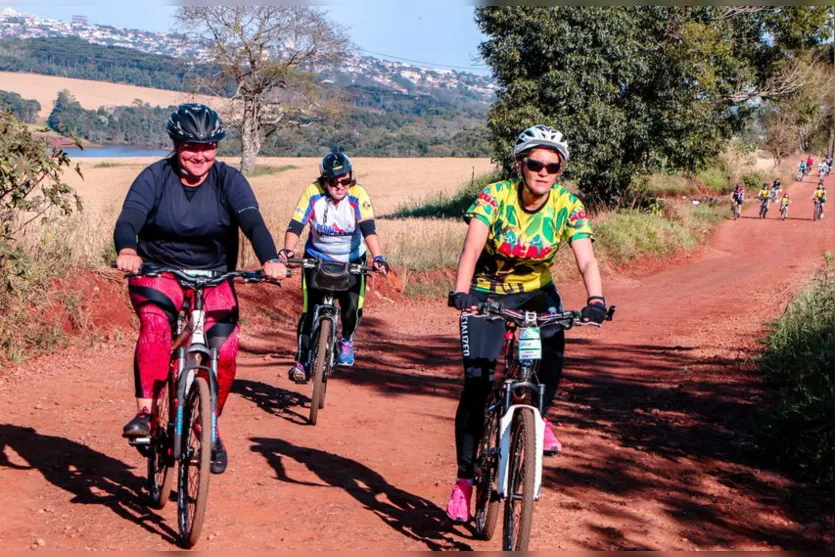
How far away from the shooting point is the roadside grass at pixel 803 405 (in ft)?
22.0

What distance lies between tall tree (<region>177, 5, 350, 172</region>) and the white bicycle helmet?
150ft

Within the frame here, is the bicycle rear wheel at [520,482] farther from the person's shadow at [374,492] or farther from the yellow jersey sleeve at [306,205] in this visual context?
the yellow jersey sleeve at [306,205]

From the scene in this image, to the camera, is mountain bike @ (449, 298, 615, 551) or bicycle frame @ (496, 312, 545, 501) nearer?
mountain bike @ (449, 298, 615, 551)

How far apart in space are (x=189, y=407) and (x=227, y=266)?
920mm

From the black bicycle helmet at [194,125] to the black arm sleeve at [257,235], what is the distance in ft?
1.44

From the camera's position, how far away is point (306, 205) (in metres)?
8.77

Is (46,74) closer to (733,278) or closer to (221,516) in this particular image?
(733,278)

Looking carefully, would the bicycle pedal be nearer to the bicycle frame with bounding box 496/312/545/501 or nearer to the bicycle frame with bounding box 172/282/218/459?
the bicycle frame with bounding box 172/282/218/459

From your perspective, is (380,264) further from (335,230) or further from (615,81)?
(615,81)

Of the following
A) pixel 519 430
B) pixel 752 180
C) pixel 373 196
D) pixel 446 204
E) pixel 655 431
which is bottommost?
pixel 655 431

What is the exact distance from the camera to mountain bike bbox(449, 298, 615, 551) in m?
4.62

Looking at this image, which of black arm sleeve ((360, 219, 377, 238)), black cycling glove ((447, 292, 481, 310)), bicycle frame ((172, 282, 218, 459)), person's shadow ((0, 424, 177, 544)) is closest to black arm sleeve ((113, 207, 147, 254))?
bicycle frame ((172, 282, 218, 459))

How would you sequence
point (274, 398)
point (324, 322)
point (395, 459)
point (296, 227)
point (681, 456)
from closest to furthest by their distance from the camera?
point (395, 459), point (681, 456), point (324, 322), point (296, 227), point (274, 398)

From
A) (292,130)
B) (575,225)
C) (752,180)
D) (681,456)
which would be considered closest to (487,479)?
(575,225)
